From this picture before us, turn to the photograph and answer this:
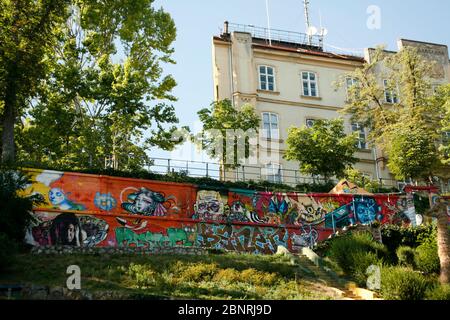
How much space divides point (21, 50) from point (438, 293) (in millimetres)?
21824

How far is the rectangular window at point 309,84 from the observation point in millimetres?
43903

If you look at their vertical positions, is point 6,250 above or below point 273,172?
below

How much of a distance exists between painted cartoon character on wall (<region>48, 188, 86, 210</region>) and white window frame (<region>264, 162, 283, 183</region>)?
49.1ft

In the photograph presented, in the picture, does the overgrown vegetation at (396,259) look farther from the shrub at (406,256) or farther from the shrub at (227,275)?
the shrub at (227,275)

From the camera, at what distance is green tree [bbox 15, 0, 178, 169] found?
31812 millimetres

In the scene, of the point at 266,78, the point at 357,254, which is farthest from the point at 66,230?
the point at 266,78

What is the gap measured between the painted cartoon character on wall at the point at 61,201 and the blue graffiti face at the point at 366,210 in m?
15.3

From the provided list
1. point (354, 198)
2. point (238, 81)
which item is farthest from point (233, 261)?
point (238, 81)

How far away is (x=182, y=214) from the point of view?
28953 mm

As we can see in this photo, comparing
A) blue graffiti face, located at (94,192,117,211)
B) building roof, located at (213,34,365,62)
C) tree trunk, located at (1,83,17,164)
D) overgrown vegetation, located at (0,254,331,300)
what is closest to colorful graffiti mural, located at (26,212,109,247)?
blue graffiti face, located at (94,192,117,211)

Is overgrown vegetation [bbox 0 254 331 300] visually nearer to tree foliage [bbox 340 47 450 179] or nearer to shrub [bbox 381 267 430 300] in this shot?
shrub [bbox 381 267 430 300]

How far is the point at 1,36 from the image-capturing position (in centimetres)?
2912

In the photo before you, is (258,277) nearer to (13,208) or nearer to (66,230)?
(66,230)

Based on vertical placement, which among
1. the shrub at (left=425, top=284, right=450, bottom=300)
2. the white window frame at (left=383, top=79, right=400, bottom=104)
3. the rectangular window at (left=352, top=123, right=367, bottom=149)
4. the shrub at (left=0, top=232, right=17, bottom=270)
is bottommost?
the shrub at (left=425, top=284, right=450, bottom=300)
